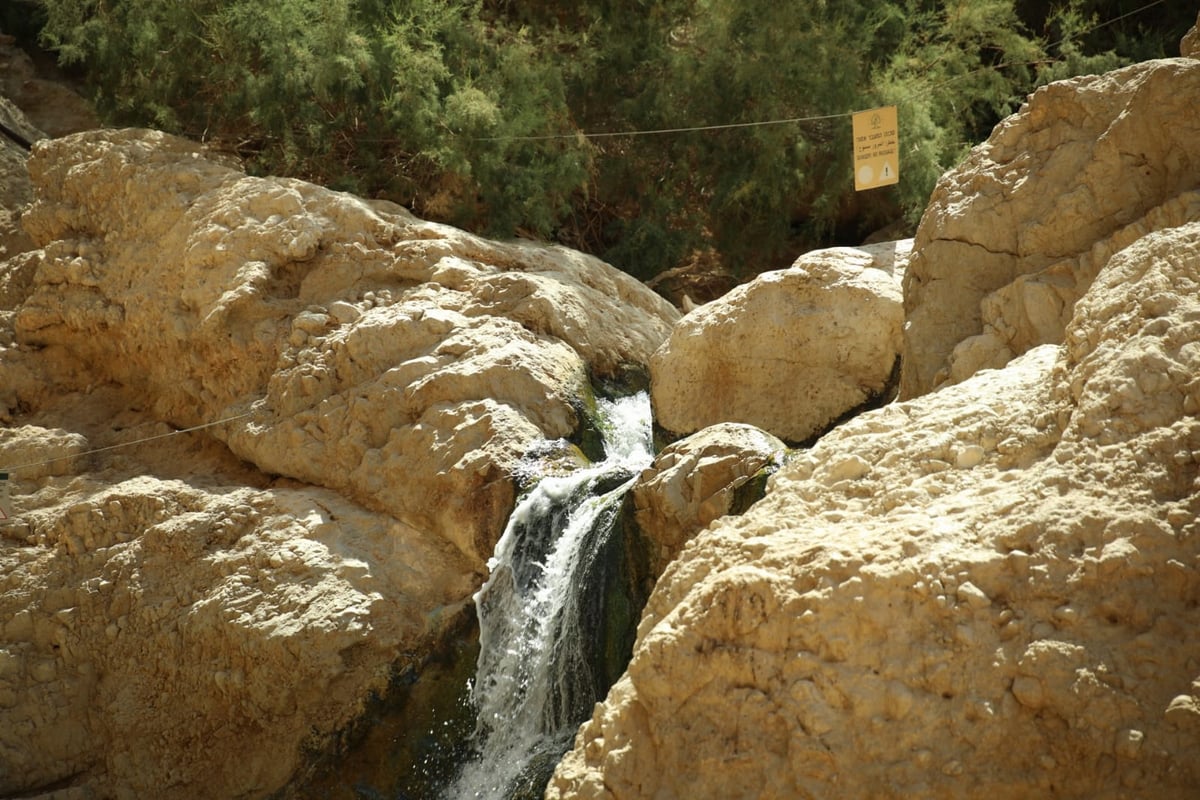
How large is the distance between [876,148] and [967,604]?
462cm

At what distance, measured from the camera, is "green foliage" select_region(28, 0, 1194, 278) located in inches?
418

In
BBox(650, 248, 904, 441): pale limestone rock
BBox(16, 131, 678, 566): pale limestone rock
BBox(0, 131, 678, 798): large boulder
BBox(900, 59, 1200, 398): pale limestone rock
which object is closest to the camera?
BBox(900, 59, 1200, 398): pale limestone rock

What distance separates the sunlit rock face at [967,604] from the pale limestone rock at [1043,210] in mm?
967

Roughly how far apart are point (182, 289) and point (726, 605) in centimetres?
588

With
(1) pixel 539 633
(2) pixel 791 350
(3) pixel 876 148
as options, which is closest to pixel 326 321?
(1) pixel 539 633

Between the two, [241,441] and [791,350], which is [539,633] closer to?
[791,350]

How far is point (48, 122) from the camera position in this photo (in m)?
14.1

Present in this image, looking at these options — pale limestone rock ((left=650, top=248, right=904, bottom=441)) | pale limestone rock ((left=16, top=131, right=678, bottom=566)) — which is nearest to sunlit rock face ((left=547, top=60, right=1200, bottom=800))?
pale limestone rock ((left=650, top=248, right=904, bottom=441))

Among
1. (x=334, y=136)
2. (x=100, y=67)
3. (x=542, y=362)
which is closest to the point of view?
Result: (x=542, y=362)

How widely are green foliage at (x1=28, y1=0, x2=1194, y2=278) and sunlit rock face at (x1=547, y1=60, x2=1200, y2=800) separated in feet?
21.4

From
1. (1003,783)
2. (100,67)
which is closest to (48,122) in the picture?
(100,67)

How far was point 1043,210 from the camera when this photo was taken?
639 cm

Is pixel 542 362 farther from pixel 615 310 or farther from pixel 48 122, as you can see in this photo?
pixel 48 122

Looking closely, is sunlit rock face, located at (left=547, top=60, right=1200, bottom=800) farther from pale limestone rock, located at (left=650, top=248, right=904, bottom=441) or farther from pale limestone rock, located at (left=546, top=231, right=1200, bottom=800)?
pale limestone rock, located at (left=650, top=248, right=904, bottom=441)
